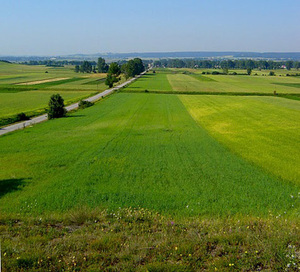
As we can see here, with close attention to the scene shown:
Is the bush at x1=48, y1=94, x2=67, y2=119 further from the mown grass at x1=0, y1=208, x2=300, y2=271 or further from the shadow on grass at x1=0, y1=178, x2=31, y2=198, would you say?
the mown grass at x1=0, y1=208, x2=300, y2=271

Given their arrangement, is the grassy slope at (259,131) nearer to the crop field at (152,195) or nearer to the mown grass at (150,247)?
the crop field at (152,195)

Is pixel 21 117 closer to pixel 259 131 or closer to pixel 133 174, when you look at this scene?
pixel 133 174

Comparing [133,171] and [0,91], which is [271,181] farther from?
[0,91]

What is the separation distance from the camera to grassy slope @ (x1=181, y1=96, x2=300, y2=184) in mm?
25209

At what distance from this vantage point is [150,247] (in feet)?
27.3

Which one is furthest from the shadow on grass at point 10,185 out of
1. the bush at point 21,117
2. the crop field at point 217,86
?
the crop field at point 217,86

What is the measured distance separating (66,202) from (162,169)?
8.61m

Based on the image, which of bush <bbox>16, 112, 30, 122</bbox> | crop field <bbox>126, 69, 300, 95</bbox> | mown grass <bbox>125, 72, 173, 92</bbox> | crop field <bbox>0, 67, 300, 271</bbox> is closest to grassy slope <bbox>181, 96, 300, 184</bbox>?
crop field <bbox>0, 67, 300, 271</bbox>

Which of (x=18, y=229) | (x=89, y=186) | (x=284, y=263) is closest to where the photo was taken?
(x=284, y=263)

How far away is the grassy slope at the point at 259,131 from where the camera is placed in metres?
25.2

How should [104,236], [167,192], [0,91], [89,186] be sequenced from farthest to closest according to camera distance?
[0,91] < [89,186] < [167,192] < [104,236]

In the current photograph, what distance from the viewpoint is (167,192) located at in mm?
17812

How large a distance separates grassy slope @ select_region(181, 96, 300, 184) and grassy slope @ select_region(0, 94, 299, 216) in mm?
1947

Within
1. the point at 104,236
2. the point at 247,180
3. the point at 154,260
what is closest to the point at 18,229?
the point at 104,236
